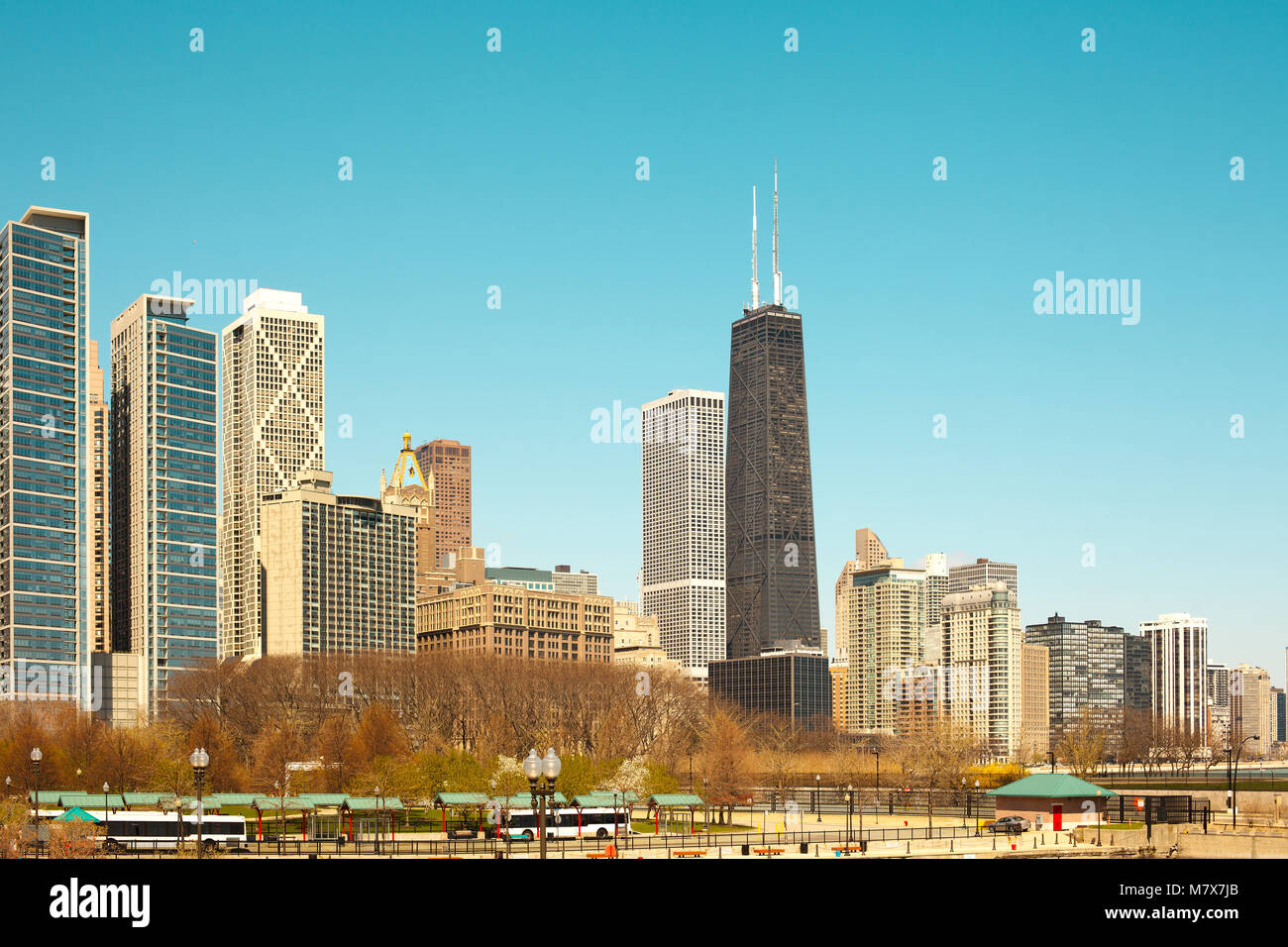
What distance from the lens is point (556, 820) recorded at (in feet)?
253

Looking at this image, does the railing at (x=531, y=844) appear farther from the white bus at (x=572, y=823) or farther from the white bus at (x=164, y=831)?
the white bus at (x=572, y=823)

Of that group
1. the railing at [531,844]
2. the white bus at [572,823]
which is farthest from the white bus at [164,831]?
the white bus at [572,823]

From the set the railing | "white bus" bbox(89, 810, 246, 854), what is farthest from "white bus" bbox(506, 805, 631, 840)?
"white bus" bbox(89, 810, 246, 854)

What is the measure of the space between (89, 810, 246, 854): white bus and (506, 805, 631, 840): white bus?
1397 centimetres

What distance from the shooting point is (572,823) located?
77.5 metres

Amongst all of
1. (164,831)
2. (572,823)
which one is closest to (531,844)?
(572,823)

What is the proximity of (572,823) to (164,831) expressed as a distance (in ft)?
73.1

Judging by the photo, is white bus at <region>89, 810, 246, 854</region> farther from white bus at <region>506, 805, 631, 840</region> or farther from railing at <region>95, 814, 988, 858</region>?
white bus at <region>506, 805, 631, 840</region>

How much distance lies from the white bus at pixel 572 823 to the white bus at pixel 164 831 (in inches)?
550

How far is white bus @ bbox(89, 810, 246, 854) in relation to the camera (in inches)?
2484
